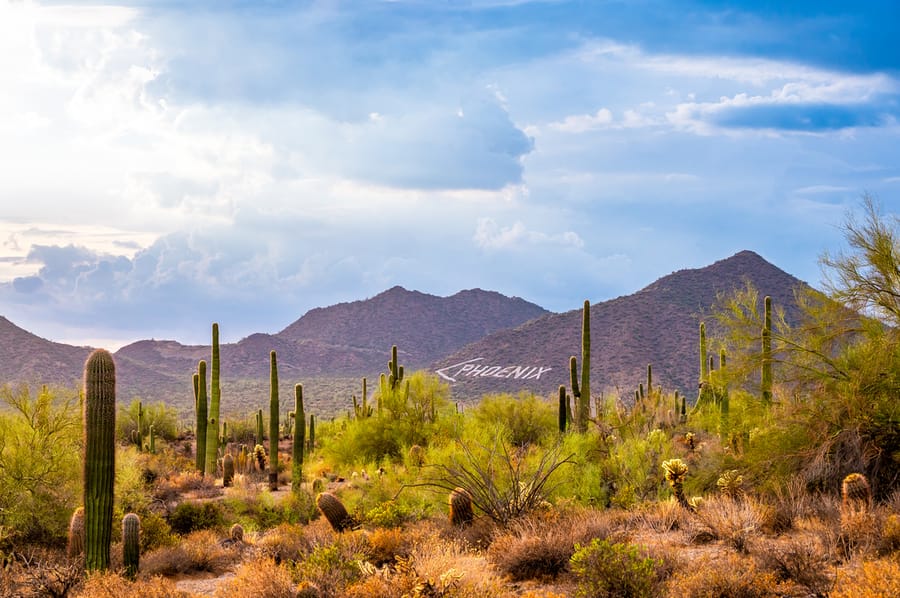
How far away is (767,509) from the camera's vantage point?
13.8 m

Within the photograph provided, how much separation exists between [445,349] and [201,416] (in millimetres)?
83646

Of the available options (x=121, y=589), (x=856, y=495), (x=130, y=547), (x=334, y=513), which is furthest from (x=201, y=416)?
(x=856, y=495)

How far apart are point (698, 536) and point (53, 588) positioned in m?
9.85

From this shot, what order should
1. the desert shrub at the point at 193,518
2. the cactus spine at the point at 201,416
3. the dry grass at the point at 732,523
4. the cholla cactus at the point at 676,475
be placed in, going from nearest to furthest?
the dry grass at the point at 732,523, the cholla cactus at the point at 676,475, the desert shrub at the point at 193,518, the cactus spine at the point at 201,416

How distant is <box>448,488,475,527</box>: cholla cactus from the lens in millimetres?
14523

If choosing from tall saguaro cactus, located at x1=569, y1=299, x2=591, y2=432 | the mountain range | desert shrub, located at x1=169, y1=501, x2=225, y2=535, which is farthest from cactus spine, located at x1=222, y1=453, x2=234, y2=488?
the mountain range

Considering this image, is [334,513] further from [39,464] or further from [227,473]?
[227,473]

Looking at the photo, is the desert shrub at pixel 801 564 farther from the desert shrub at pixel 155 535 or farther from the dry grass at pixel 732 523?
the desert shrub at pixel 155 535

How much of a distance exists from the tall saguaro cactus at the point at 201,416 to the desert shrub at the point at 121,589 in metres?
16.5

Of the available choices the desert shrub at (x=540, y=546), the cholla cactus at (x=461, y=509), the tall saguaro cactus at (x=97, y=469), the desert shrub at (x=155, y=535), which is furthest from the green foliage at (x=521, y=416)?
the tall saguaro cactus at (x=97, y=469)

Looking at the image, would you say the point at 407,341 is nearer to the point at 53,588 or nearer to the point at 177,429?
the point at 177,429

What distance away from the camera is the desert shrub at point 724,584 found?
9680 mm

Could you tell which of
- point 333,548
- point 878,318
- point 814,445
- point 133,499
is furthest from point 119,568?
point 878,318

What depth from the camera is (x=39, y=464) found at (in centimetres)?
1767
